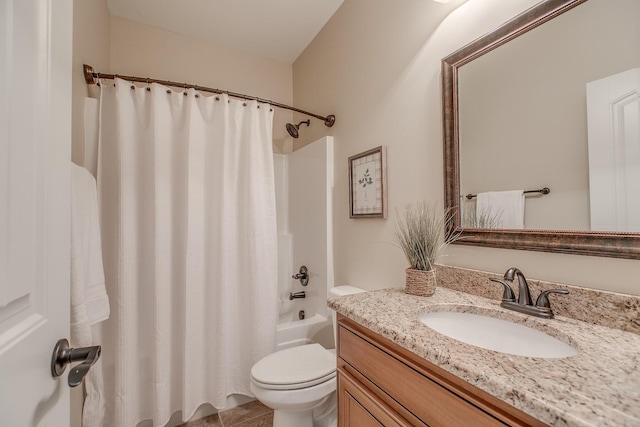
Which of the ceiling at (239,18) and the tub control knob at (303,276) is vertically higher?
the ceiling at (239,18)

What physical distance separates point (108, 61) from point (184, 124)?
0.85 meters

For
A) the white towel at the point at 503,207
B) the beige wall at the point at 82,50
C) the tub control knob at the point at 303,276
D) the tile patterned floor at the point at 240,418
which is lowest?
the tile patterned floor at the point at 240,418

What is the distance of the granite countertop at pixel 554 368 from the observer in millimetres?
417

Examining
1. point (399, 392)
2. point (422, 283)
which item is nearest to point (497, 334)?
point (422, 283)

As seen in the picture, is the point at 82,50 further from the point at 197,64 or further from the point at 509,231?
the point at 509,231

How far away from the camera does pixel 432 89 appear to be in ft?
4.04

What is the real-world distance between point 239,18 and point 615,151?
228cm

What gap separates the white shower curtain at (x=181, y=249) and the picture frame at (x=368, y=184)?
21.8 inches

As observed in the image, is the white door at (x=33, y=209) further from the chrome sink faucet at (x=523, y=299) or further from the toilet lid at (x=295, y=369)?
the chrome sink faucet at (x=523, y=299)

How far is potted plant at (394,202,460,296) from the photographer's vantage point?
1022 mm

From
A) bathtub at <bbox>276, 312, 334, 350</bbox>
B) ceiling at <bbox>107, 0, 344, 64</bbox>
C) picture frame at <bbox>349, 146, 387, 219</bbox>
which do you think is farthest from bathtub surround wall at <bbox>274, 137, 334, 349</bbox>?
ceiling at <bbox>107, 0, 344, 64</bbox>

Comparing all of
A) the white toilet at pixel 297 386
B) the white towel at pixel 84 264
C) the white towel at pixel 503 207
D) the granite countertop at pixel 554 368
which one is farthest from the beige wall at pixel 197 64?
the granite countertop at pixel 554 368

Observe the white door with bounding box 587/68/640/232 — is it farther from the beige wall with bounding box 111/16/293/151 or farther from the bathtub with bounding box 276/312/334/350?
the beige wall with bounding box 111/16/293/151

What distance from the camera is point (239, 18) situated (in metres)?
2.01
